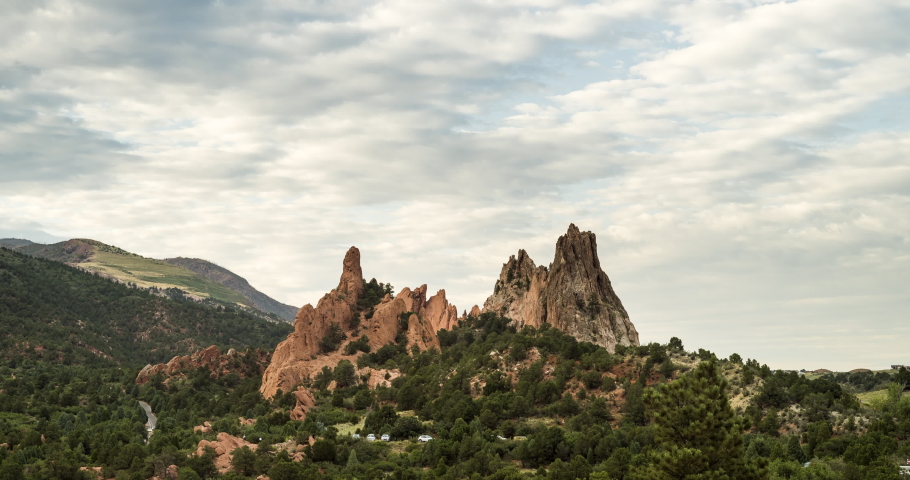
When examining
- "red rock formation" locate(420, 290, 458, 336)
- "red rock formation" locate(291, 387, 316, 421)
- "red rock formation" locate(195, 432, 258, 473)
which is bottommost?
"red rock formation" locate(195, 432, 258, 473)

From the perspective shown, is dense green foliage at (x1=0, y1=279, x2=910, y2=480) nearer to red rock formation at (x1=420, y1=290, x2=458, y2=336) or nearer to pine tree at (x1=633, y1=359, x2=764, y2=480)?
pine tree at (x1=633, y1=359, x2=764, y2=480)

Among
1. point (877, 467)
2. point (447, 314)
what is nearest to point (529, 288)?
point (447, 314)

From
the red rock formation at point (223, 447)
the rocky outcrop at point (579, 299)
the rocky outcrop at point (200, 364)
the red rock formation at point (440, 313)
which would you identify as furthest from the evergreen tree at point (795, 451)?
the rocky outcrop at point (200, 364)

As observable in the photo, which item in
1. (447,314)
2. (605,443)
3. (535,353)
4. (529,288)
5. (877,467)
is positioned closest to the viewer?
(877,467)

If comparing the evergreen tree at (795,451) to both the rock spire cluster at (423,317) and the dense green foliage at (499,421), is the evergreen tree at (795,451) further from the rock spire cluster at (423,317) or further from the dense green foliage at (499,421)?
the rock spire cluster at (423,317)

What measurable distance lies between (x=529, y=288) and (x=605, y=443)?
8535 cm

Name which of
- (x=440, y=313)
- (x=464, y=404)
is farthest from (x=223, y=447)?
(x=440, y=313)

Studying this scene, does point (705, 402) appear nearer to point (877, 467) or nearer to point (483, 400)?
point (877, 467)

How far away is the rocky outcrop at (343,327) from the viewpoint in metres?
148

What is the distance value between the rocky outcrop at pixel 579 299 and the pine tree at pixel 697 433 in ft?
274

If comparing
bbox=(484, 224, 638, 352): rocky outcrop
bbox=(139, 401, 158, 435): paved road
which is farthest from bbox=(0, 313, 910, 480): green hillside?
bbox=(484, 224, 638, 352): rocky outcrop

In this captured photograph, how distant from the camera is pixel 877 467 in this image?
2933 inches

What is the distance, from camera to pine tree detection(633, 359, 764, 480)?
5975 centimetres

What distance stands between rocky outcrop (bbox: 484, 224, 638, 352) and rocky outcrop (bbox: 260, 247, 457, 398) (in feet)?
85.9
